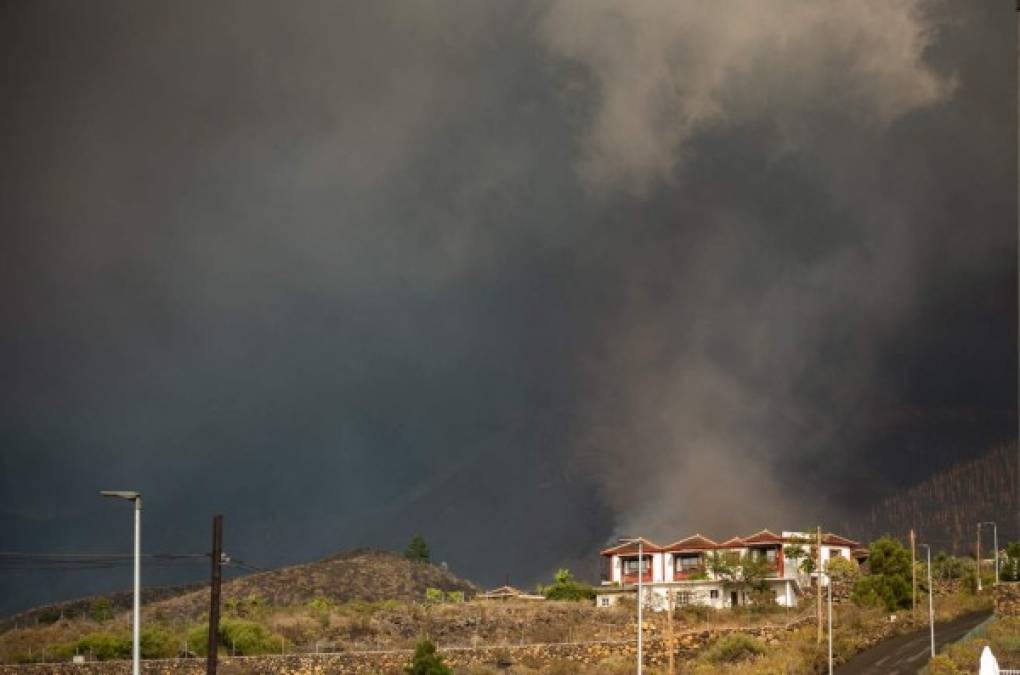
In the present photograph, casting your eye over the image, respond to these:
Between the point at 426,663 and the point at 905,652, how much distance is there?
3346 centimetres

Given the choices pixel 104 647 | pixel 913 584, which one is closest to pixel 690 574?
pixel 913 584

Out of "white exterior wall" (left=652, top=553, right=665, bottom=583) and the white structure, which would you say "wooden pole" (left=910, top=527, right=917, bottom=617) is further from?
"white exterior wall" (left=652, top=553, right=665, bottom=583)

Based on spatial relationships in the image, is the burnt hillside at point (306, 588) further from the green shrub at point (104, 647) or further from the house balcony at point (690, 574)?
the house balcony at point (690, 574)

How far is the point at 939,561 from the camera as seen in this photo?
13712 cm

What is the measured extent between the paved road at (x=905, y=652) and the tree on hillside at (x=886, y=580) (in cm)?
606


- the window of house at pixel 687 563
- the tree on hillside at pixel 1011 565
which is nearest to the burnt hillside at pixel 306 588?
the window of house at pixel 687 563

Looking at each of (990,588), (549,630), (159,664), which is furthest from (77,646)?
(990,588)

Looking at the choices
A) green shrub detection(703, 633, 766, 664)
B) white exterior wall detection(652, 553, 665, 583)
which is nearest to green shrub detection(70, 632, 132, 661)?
green shrub detection(703, 633, 766, 664)

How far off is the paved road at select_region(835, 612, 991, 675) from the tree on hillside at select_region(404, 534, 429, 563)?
9423cm

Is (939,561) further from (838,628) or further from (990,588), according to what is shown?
(838,628)

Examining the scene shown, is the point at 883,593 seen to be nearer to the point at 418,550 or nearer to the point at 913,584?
the point at 913,584

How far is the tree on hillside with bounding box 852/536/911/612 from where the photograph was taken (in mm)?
112875

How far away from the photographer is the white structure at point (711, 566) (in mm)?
126875

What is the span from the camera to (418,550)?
190 meters
